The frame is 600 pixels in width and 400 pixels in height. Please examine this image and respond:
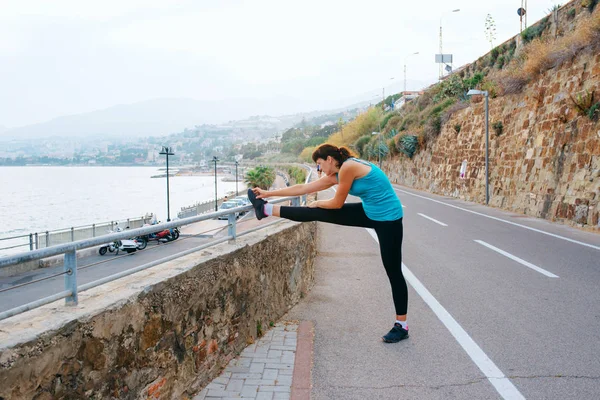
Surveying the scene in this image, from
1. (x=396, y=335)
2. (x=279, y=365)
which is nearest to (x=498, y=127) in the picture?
(x=396, y=335)

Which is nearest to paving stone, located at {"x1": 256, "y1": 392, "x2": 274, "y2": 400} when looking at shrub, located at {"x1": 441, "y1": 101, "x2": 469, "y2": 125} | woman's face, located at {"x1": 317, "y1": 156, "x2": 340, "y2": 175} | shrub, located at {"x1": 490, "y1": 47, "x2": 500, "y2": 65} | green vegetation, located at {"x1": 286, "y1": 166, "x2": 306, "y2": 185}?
woman's face, located at {"x1": 317, "y1": 156, "x2": 340, "y2": 175}

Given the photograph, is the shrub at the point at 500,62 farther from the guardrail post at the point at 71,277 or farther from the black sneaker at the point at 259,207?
the guardrail post at the point at 71,277

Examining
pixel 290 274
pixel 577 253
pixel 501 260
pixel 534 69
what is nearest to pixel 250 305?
pixel 290 274

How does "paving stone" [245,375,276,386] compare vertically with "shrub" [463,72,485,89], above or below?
below

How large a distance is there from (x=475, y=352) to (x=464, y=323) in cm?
86

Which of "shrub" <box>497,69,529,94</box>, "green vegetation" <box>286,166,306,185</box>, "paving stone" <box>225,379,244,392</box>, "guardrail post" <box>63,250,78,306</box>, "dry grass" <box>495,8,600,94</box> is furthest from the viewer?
"green vegetation" <box>286,166,306,185</box>

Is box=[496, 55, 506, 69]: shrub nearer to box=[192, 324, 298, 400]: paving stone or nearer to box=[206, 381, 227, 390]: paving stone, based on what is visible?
box=[192, 324, 298, 400]: paving stone

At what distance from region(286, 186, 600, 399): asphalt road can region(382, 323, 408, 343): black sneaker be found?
0.22 feet

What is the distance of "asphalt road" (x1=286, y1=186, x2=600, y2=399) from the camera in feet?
12.8

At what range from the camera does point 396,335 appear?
4.86 m

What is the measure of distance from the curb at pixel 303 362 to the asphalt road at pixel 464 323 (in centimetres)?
8

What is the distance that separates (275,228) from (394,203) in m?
1.90

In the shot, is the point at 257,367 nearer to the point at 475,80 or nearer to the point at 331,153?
the point at 331,153

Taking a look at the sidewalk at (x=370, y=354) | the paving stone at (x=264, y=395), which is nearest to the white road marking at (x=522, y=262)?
the sidewalk at (x=370, y=354)
